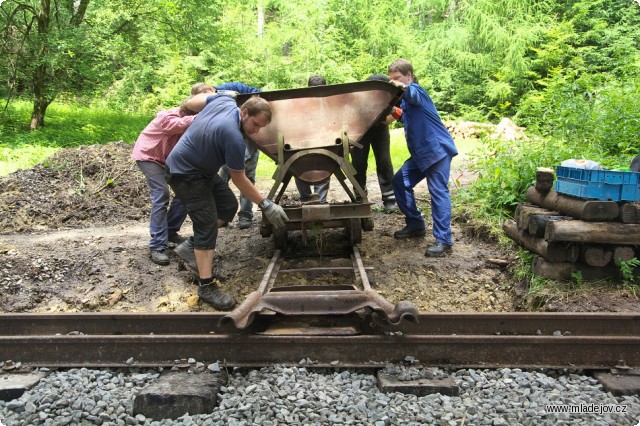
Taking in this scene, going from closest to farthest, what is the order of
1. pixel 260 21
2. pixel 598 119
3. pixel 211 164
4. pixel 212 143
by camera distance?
1. pixel 212 143
2. pixel 211 164
3. pixel 598 119
4. pixel 260 21

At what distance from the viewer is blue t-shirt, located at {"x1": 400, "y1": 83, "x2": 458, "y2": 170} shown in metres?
5.38

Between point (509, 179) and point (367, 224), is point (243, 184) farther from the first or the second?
point (509, 179)

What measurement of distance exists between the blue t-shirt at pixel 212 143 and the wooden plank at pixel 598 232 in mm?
2679

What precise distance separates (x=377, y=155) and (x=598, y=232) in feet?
10.5

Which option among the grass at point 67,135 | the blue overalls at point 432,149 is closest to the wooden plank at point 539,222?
the blue overalls at point 432,149

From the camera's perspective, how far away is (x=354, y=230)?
5.41 metres

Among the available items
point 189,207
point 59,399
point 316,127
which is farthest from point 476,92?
point 59,399

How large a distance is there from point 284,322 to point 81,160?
660 centimetres

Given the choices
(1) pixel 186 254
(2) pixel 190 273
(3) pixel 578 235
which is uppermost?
(3) pixel 578 235

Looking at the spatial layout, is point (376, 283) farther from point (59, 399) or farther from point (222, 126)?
point (59, 399)

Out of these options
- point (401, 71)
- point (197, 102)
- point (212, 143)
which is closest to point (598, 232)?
point (401, 71)

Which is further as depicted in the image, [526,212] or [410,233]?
[410,233]

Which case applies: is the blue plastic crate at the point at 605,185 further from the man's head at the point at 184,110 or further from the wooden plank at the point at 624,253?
the man's head at the point at 184,110

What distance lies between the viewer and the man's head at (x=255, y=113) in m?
3.93
